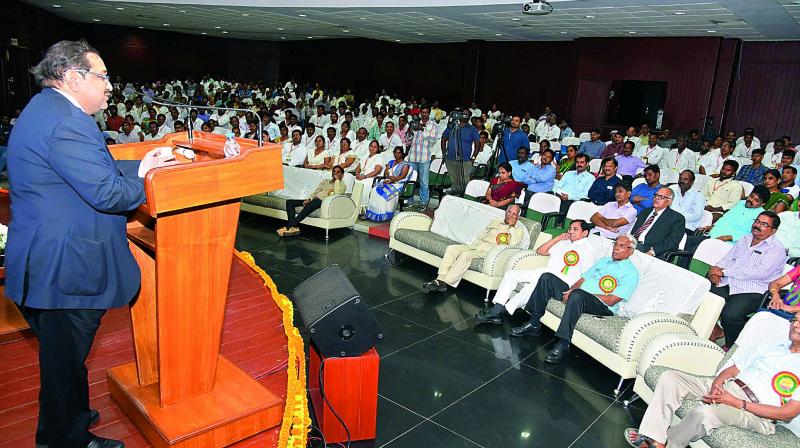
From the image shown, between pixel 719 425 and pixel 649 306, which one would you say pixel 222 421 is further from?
pixel 649 306

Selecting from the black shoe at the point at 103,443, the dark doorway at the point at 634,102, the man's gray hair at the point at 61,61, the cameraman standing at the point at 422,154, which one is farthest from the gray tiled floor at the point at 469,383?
the dark doorway at the point at 634,102

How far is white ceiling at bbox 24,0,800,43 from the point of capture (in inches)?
371

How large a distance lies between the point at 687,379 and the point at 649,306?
127cm

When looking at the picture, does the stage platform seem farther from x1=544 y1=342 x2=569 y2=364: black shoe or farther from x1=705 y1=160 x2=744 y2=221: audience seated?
x1=705 y1=160 x2=744 y2=221: audience seated

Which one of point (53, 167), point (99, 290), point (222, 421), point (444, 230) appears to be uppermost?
point (53, 167)

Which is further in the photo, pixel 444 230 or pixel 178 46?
pixel 178 46

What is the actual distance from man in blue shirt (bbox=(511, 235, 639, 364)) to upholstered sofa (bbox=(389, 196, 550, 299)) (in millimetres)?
724

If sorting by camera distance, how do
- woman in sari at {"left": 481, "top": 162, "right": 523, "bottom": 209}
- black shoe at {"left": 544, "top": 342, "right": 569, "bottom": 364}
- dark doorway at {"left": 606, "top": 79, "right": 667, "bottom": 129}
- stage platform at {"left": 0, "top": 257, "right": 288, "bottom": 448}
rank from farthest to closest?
dark doorway at {"left": 606, "top": 79, "right": 667, "bottom": 129}, woman in sari at {"left": 481, "top": 162, "right": 523, "bottom": 209}, black shoe at {"left": 544, "top": 342, "right": 569, "bottom": 364}, stage platform at {"left": 0, "top": 257, "right": 288, "bottom": 448}

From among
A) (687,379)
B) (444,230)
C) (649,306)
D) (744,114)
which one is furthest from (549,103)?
(687,379)

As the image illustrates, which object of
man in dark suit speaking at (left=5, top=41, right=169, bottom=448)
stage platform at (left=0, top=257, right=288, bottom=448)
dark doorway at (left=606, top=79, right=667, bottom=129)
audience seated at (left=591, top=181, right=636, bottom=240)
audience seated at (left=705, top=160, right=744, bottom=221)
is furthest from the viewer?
dark doorway at (left=606, top=79, right=667, bottom=129)

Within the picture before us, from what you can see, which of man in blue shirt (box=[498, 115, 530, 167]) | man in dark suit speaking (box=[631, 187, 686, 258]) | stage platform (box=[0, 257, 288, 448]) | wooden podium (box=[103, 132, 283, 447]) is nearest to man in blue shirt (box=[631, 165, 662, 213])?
man in dark suit speaking (box=[631, 187, 686, 258])

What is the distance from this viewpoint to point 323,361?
116 inches

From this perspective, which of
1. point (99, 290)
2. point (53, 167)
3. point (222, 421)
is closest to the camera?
point (53, 167)

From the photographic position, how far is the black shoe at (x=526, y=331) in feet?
15.9
